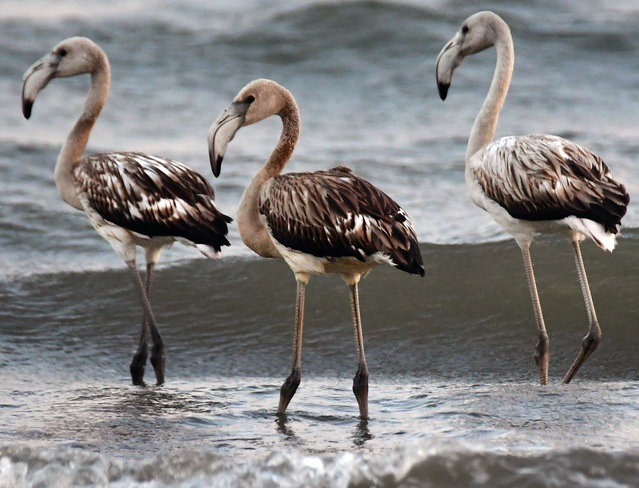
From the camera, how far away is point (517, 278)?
391 inches

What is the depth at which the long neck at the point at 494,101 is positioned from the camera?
8.38 m

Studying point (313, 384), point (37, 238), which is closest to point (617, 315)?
point (313, 384)

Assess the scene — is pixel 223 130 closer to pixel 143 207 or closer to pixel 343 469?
pixel 143 207

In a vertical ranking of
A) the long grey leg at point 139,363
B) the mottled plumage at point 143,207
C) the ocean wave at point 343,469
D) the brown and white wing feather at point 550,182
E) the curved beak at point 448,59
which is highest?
the curved beak at point 448,59

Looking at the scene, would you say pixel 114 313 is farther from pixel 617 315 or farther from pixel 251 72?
pixel 251 72

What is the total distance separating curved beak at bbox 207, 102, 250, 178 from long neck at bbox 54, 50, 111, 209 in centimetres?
182

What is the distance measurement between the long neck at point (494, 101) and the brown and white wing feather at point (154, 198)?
197cm

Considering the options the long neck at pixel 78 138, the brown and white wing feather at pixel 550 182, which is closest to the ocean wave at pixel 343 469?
the brown and white wing feather at pixel 550 182

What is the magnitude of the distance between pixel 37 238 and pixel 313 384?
444 cm

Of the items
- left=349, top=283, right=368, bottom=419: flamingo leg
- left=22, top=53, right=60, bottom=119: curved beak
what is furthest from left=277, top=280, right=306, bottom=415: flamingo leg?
left=22, top=53, right=60, bottom=119: curved beak

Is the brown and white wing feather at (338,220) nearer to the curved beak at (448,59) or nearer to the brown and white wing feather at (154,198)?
the brown and white wing feather at (154,198)

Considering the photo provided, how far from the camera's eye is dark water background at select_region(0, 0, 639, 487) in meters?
5.97

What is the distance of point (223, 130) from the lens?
7086mm

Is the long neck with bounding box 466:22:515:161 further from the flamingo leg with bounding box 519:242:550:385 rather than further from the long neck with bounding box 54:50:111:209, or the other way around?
the long neck with bounding box 54:50:111:209
